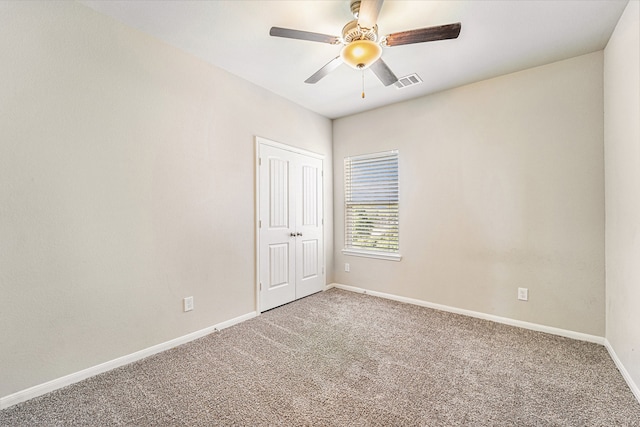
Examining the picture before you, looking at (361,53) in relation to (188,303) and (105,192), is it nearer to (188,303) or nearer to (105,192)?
(105,192)

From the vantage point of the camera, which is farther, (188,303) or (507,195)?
(507,195)

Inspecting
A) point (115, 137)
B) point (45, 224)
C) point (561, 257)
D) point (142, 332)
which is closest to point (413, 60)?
point (561, 257)

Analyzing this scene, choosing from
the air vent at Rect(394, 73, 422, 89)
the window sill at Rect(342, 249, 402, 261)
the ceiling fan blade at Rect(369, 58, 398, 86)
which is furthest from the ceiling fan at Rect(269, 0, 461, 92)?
the window sill at Rect(342, 249, 402, 261)

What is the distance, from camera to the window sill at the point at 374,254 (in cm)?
370

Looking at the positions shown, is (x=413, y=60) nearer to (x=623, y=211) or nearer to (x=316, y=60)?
(x=316, y=60)

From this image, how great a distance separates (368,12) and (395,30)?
0.66 m

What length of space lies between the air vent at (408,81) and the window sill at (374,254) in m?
2.11

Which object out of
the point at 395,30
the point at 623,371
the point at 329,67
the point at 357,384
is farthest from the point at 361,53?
the point at 623,371

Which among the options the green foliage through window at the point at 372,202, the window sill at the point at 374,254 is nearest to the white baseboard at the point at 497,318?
the window sill at the point at 374,254

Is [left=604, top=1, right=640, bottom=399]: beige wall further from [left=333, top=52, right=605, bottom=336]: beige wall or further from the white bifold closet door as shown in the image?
the white bifold closet door

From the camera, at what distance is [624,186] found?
2.00m

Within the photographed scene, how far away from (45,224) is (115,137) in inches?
30.4

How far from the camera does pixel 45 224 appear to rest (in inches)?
71.6

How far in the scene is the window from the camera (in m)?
3.77
